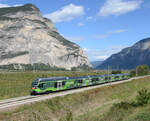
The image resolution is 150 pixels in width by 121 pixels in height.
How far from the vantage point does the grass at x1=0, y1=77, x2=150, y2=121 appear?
2580 cm

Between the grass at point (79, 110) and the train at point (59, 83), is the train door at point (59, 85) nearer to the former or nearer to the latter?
the train at point (59, 83)

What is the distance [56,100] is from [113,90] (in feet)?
79.9

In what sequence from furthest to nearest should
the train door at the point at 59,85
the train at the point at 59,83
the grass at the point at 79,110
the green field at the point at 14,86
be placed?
the train door at the point at 59,85 < the green field at the point at 14,86 < the train at the point at 59,83 < the grass at the point at 79,110

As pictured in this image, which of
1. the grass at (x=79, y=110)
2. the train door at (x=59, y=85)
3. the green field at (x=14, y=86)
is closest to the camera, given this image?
the grass at (x=79, y=110)

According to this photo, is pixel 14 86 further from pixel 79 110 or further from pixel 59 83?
pixel 79 110

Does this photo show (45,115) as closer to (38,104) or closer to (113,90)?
(38,104)

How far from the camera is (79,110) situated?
3562 cm

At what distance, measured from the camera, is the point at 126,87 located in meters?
63.8

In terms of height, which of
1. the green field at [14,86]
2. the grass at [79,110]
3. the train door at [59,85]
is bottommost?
the grass at [79,110]

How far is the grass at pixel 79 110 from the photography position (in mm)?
25797

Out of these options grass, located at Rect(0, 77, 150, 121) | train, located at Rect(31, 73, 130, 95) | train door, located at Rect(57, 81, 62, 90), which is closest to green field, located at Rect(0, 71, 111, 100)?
train, located at Rect(31, 73, 130, 95)

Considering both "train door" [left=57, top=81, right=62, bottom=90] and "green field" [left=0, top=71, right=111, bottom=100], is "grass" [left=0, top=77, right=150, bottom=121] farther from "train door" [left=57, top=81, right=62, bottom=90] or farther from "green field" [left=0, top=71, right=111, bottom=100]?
"green field" [left=0, top=71, right=111, bottom=100]

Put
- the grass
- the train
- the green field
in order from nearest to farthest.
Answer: the grass → the train → the green field

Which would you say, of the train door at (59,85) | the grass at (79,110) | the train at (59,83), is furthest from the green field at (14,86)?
the grass at (79,110)
